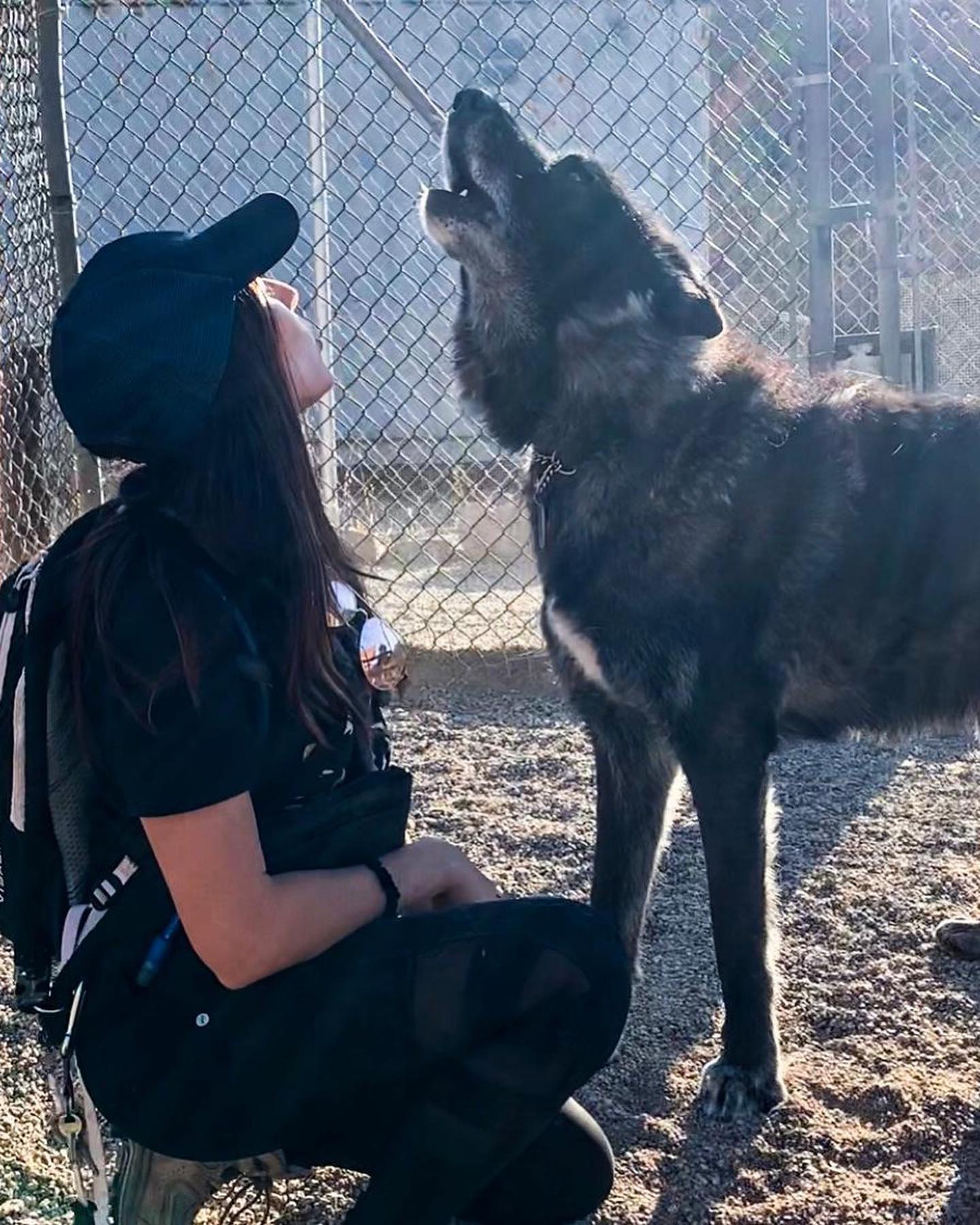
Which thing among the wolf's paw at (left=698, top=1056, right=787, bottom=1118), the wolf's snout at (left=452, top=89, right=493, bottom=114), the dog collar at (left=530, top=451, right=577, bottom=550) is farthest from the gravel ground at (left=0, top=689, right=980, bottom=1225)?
the wolf's snout at (left=452, top=89, right=493, bottom=114)

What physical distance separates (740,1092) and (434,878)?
2.96 ft

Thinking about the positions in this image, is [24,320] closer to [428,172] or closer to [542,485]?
[542,485]

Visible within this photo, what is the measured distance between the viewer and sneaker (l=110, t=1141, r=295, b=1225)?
1985mm

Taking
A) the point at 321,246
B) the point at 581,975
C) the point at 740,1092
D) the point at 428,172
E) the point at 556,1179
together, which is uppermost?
the point at 428,172

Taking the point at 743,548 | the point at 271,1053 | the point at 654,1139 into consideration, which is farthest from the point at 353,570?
the point at 654,1139

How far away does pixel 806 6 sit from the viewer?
14.0 ft

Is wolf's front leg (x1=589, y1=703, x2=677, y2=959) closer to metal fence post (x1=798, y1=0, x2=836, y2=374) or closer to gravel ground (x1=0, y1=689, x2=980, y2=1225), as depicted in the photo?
gravel ground (x1=0, y1=689, x2=980, y2=1225)

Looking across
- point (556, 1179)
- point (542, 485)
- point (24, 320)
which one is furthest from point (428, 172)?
point (556, 1179)

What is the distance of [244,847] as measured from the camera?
1749 millimetres

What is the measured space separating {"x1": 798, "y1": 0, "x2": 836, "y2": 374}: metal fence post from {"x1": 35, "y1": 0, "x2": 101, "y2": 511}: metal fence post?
7.67 ft

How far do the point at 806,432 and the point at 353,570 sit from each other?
1332 mm

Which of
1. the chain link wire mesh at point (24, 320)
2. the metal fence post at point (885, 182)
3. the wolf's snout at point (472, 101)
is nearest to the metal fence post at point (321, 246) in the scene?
the chain link wire mesh at point (24, 320)

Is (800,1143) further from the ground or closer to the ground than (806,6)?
closer to the ground

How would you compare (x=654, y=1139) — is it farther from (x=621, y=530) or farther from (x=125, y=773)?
(x=125, y=773)
